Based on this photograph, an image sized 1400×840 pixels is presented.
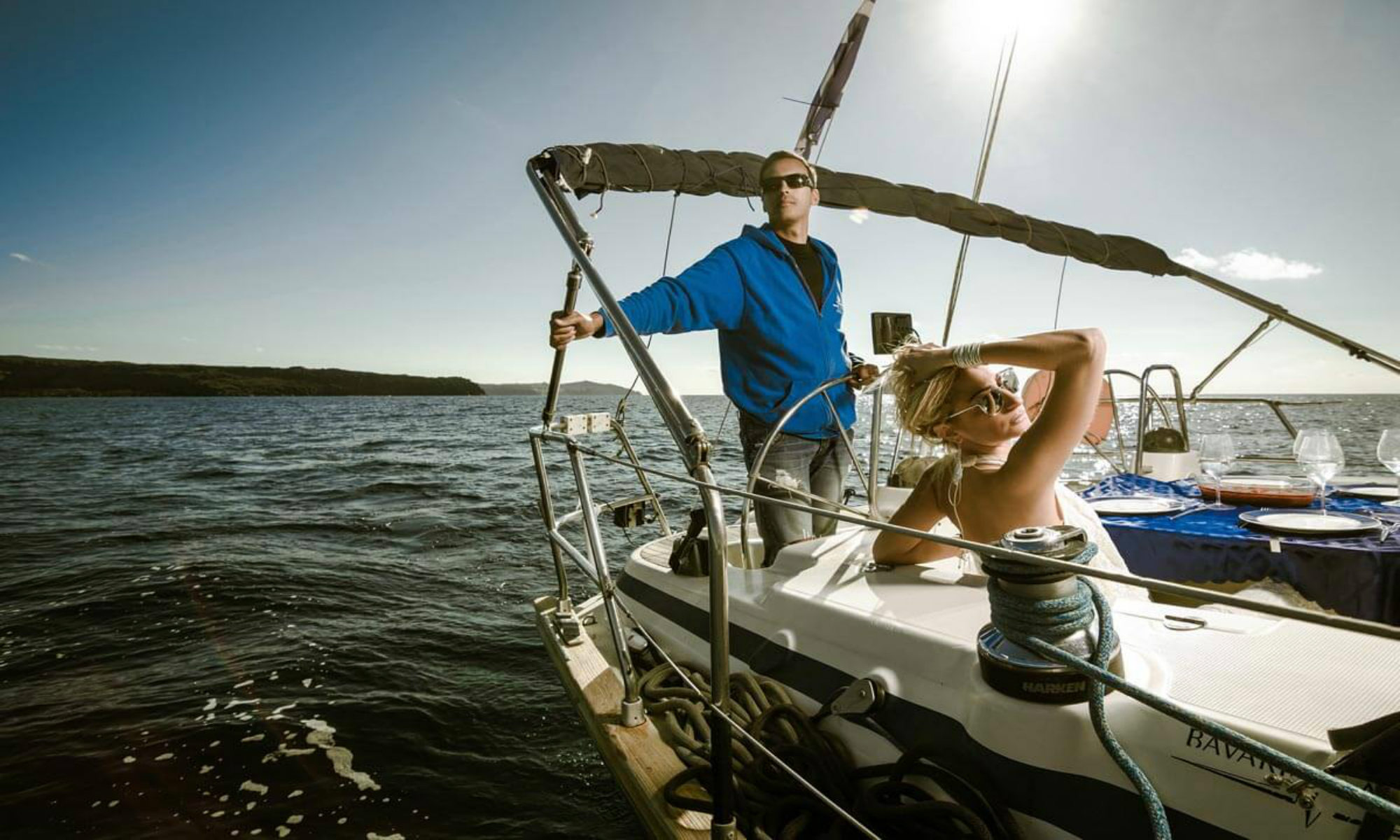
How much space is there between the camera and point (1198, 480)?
2.91 meters

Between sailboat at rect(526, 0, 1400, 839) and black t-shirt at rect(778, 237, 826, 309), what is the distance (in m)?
1.11

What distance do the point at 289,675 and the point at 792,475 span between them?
3591mm

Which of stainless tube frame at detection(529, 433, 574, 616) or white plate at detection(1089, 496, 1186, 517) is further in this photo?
stainless tube frame at detection(529, 433, 574, 616)

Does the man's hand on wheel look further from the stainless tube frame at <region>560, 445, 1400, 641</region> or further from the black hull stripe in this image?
the stainless tube frame at <region>560, 445, 1400, 641</region>

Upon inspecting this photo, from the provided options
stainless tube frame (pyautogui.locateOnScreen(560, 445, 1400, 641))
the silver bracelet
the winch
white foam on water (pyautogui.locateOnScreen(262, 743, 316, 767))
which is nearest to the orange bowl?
the silver bracelet

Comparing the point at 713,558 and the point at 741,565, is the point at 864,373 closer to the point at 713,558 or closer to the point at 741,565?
the point at 741,565

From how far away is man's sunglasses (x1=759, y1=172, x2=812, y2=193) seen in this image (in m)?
2.89

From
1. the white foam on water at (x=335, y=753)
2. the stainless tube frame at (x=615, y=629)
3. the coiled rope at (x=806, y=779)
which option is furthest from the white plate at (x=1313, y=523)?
the white foam on water at (x=335, y=753)

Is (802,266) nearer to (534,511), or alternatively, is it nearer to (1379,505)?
(1379,505)

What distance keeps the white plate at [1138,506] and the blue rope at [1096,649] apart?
65.0 inches

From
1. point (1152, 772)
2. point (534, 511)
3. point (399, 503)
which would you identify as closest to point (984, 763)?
point (1152, 772)

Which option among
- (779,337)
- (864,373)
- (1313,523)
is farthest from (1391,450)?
(779,337)

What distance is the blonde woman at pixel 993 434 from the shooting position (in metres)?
1.44

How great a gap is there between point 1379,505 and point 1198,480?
0.57 m
